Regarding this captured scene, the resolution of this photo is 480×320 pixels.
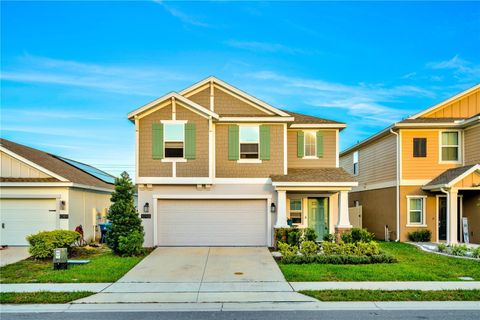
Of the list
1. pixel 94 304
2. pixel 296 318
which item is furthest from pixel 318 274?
pixel 94 304

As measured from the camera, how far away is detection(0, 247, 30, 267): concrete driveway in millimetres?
14422

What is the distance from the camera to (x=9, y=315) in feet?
26.9

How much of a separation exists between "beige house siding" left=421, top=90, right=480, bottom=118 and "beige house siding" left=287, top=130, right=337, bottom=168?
5510 mm

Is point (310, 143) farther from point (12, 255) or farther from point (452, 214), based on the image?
point (12, 255)

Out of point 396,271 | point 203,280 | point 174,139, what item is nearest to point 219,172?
point 174,139

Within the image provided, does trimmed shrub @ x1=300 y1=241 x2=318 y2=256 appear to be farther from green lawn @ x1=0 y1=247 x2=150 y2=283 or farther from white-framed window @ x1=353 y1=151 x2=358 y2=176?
white-framed window @ x1=353 y1=151 x2=358 y2=176

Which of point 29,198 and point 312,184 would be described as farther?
point 29,198

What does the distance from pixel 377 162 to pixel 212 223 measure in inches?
429

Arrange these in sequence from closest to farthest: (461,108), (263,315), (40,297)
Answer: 1. (263,315)
2. (40,297)
3. (461,108)

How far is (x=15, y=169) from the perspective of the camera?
59.7 ft

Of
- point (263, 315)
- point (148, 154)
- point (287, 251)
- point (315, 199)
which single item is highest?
point (148, 154)

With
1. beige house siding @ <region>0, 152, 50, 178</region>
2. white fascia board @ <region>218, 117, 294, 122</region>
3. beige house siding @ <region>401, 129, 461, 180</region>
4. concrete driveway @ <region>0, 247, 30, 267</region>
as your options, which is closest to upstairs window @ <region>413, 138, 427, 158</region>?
beige house siding @ <region>401, 129, 461, 180</region>

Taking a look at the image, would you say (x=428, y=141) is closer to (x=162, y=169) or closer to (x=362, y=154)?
(x=362, y=154)

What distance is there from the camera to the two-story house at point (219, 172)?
1730cm
